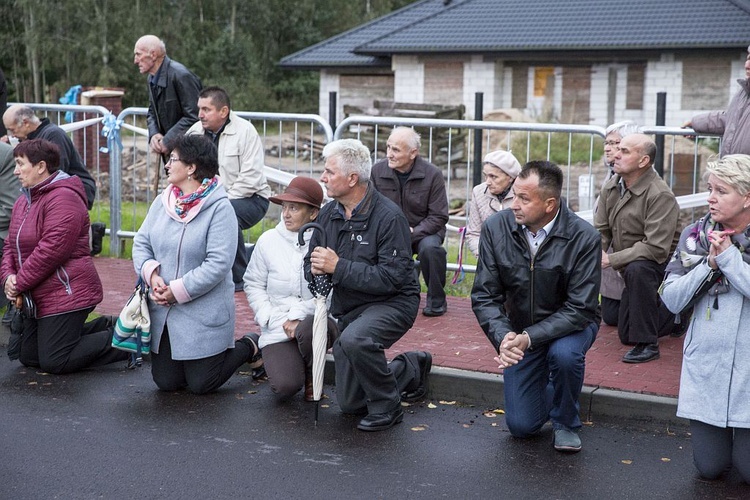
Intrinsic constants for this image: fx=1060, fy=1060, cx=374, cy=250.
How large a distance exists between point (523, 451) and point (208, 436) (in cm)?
180

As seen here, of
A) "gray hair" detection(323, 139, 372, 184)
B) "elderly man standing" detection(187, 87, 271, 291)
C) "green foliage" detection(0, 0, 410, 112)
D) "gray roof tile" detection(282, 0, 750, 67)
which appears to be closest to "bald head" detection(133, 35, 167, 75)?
"elderly man standing" detection(187, 87, 271, 291)

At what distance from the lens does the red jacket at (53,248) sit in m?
7.38

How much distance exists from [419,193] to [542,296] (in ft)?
9.43

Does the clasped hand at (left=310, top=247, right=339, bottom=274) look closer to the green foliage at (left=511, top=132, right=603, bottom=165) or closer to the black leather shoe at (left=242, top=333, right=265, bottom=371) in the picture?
the black leather shoe at (left=242, top=333, right=265, bottom=371)

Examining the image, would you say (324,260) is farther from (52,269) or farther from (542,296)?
(52,269)

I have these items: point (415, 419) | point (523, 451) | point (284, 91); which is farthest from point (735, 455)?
point (284, 91)

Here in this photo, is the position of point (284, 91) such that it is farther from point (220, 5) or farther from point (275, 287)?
point (275, 287)

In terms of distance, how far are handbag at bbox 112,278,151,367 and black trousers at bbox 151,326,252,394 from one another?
0.11m

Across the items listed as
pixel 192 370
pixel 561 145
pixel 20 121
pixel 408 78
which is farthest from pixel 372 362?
pixel 408 78

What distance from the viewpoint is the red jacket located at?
7.38 m

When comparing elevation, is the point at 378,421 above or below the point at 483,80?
below

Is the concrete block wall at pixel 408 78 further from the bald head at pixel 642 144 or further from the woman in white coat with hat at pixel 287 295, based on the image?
the woman in white coat with hat at pixel 287 295

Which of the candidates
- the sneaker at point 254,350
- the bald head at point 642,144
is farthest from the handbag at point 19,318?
the bald head at point 642,144

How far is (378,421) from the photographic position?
626cm
